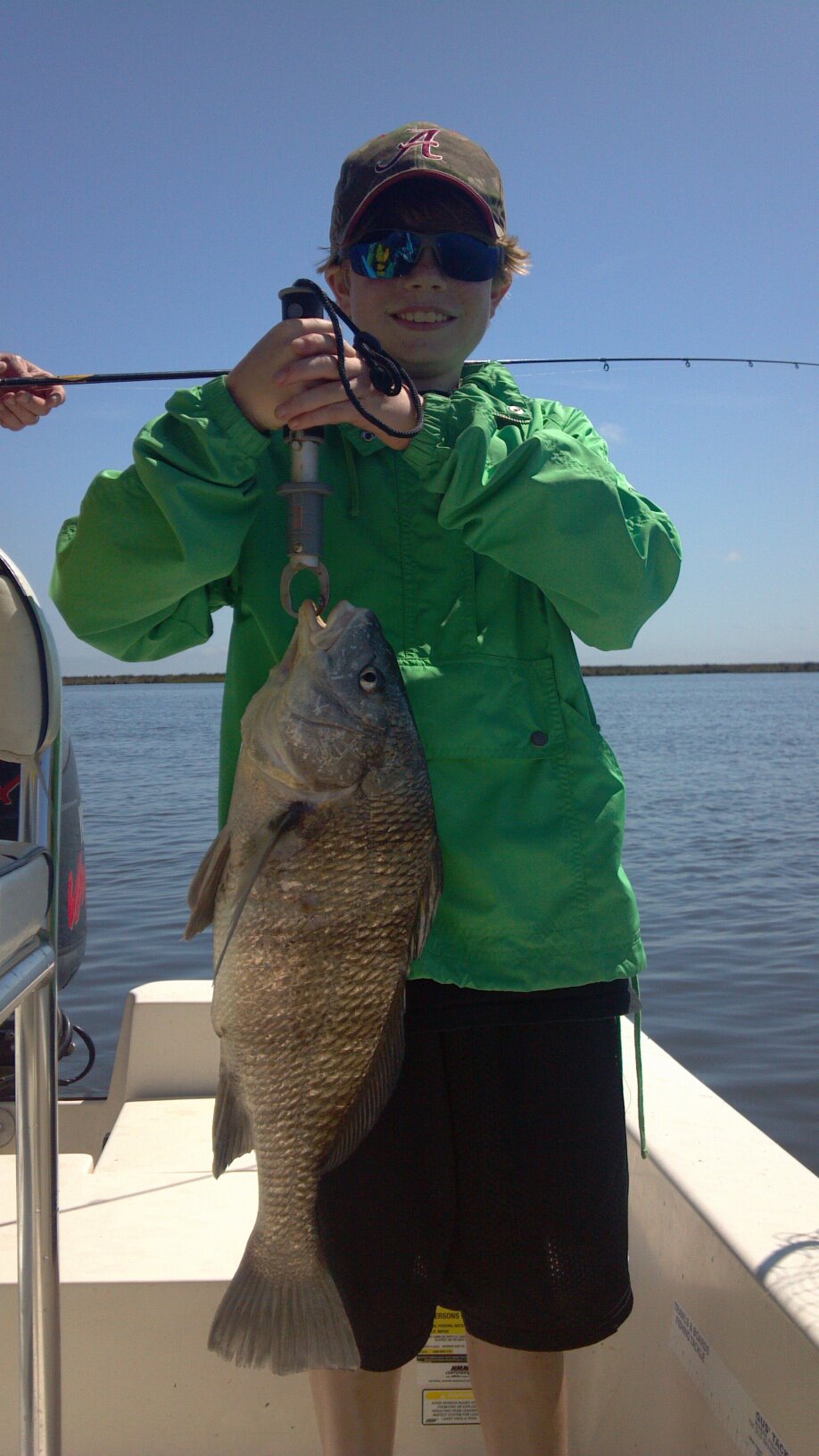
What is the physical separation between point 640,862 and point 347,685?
38.0 feet

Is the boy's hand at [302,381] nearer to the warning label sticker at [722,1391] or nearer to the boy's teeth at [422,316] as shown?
the boy's teeth at [422,316]

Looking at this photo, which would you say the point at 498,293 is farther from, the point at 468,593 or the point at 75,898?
the point at 75,898

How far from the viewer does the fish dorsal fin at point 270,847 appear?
1766 mm

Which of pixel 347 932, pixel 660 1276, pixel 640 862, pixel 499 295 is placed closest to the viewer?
pixel 347 932

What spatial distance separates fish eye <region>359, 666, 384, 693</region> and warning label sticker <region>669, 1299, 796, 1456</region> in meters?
1.70

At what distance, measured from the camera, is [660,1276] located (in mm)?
2662

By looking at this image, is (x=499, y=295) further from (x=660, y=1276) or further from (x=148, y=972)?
(x=148, y=972)

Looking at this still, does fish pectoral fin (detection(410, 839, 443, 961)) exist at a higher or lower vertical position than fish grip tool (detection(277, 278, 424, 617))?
lower

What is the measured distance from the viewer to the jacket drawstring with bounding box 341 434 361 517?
2191 millimetres

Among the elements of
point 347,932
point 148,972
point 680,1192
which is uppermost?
point 347,932

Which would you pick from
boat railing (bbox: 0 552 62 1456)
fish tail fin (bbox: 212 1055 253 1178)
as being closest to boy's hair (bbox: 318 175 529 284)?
boat railing (bbox: 0 552 62 1456)

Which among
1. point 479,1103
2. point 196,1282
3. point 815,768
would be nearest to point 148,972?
point 196,1282

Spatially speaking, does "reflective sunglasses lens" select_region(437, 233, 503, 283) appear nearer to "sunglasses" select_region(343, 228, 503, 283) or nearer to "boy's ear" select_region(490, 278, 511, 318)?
"sunglasses" select_region(343, 228, 503, 283)

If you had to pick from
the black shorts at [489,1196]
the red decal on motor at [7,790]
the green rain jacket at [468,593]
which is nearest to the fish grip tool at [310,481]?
the green rain jacket at [468,593]
